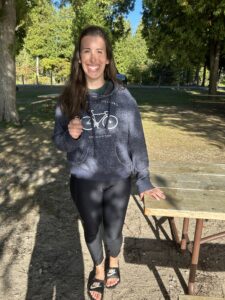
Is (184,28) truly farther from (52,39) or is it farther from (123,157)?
(52,39)

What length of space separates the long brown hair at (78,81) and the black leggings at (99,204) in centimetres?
51

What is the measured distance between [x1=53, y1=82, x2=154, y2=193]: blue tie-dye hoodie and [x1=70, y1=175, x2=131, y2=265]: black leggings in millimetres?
69

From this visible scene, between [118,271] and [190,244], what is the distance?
0.83 m

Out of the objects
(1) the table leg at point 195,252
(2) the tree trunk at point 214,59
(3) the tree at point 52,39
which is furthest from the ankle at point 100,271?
(3) the tree at point 52,39

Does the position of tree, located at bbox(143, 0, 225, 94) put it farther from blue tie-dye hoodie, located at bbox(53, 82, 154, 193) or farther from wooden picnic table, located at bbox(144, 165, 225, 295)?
blue tie-dye hoodie, located at bbox(53, 82, 154, 193)

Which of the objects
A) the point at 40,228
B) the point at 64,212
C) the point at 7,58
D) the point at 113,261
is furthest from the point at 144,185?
the point at 7,58

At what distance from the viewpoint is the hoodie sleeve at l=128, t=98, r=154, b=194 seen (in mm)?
2780

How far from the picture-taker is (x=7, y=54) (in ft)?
34.3

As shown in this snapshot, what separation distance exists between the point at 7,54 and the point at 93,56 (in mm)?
8398

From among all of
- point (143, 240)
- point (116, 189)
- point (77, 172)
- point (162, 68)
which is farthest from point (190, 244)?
point (162, 68)

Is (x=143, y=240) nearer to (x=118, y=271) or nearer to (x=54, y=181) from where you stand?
(x=118, y=271)

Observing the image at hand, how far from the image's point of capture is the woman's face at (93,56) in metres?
2.71

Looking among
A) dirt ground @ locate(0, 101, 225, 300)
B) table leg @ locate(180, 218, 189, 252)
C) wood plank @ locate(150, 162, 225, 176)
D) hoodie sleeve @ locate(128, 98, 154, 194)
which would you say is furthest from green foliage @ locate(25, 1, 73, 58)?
hoodie sleeve @ locate(128, 98, 154, 194)

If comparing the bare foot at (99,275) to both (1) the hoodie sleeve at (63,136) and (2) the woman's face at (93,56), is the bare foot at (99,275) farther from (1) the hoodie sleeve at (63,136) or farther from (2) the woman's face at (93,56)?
(2) the woman's face at (93,56)
